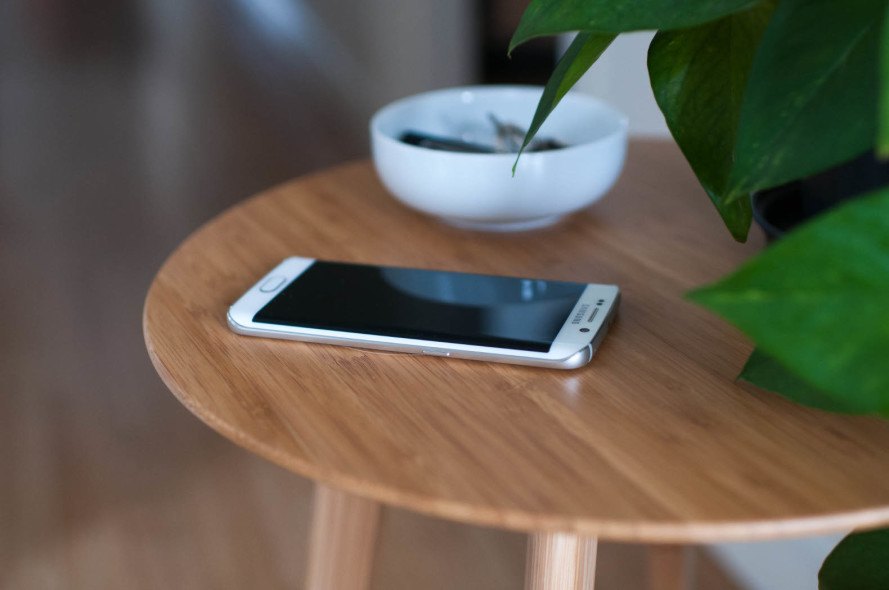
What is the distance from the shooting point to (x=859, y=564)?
430mm

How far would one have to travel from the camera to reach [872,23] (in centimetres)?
33

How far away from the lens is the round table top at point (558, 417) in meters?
0.34

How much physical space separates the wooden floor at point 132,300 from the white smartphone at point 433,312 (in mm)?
516

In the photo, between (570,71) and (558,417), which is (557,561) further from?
(570,71)

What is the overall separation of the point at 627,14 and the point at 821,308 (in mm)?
152

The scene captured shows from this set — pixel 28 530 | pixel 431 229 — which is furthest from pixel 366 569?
pixel 28 530

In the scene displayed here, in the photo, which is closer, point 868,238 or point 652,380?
point 868,238

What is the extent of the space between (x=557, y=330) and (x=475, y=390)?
0.06 meters

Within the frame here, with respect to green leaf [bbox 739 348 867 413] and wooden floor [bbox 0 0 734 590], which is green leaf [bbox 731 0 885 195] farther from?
wooden floor [bbox 0 0 734 590]

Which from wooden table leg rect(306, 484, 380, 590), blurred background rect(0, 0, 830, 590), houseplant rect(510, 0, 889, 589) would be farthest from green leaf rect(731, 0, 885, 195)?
blurred background rect(0, 0, 830, 590)

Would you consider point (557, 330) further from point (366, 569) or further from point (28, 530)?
point (28, 530)

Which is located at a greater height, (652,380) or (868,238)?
(868,238)

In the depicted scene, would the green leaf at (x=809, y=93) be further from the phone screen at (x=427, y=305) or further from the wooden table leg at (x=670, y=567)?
the wooden table leg at (x=670, y=567)

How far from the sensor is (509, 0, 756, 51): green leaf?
0.35 m
